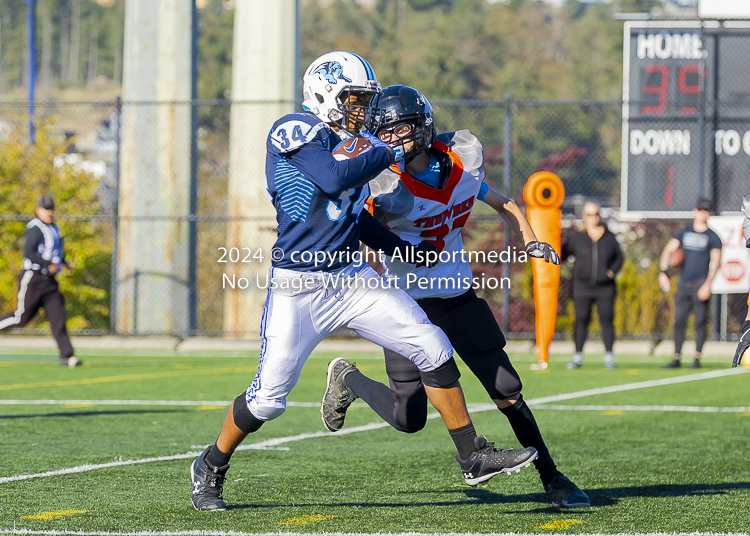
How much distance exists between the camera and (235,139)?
16141 millimetres

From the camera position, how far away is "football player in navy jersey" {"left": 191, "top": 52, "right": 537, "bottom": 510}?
169 inches

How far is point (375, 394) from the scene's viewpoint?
495cm

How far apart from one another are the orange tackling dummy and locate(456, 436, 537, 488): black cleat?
0.96 meters

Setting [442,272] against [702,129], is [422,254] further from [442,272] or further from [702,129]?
[702,129]

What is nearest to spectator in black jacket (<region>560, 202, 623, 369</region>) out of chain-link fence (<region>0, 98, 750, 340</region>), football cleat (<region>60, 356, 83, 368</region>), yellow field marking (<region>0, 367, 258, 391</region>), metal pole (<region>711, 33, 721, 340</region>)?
chain-link fence (<region>0, 98, 750, 340</region>)

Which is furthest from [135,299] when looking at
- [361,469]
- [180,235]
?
[361,469]

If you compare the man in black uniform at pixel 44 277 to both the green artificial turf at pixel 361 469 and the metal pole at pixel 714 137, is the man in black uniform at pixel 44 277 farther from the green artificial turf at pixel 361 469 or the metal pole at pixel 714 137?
the metal pole at pixel 714 137

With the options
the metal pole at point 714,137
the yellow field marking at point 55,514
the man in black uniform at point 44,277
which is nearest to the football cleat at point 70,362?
the man in black uniform at point 44,277

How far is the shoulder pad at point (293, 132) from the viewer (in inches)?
167

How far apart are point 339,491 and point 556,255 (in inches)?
62.2

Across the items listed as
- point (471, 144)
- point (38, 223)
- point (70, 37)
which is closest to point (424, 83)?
point (38, 223)

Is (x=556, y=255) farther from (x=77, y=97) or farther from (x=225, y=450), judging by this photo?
(x=77, y=97)

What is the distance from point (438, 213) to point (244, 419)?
51.7 inches

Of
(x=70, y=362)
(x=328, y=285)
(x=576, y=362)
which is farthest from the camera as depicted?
(x=576, y=362)
